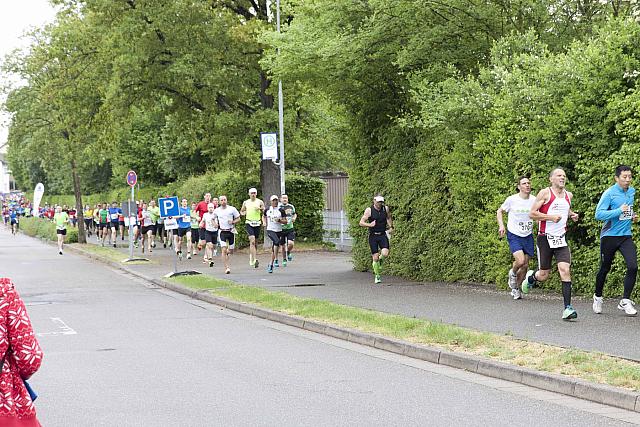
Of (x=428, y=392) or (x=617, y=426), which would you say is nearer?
(x=617, y=426)

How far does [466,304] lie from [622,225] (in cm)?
306

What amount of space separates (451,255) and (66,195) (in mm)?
69889

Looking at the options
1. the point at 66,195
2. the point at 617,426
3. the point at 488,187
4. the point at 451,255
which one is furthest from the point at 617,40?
the point at 66,195

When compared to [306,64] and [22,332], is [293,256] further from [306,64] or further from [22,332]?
[22,332]

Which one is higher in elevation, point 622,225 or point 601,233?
point 622,225

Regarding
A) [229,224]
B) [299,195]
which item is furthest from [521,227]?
[299,195]

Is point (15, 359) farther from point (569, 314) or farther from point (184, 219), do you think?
point (184, 219)

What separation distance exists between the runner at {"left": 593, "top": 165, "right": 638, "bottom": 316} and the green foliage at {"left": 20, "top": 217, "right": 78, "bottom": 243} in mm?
38233

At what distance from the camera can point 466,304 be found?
14250mm

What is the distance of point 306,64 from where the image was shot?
19.1m

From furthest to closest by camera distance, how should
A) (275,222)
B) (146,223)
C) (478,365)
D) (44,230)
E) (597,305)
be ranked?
(44,230) → (146,223) → (275,222) → (597,305) → (478,365)

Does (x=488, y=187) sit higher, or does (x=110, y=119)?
(x=110, y=119)

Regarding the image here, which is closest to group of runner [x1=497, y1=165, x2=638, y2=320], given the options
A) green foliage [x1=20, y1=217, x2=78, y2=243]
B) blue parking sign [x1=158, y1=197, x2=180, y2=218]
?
blue parking sign [x1=158, y1=197, x2=180, y2=218]

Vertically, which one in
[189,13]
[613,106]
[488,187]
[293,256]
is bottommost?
[293,256]
